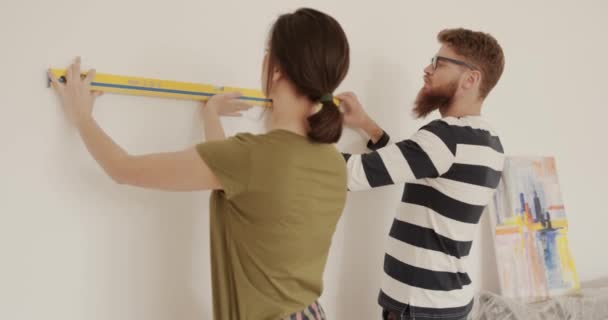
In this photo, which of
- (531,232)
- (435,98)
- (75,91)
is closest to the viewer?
(75,91)

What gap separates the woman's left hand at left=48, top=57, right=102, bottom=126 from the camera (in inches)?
33.8

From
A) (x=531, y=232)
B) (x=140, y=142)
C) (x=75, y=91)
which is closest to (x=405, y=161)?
(x=140, y=142)

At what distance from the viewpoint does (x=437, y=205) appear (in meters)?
1.12

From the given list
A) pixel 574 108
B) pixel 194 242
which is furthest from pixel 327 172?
pixel 574 108

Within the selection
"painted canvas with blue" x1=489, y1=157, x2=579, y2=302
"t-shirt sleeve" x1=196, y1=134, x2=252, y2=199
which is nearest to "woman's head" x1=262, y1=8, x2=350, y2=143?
"t-shirt sleeve" x1=196, y1=134, x2=252, y2=199

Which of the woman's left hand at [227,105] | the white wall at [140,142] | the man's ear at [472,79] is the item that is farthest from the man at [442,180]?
the woman's left hand at [227,105]

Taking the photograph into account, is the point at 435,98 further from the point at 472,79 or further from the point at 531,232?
the point at 531,232

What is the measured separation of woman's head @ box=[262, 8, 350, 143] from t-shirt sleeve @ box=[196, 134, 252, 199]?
0.13 metres

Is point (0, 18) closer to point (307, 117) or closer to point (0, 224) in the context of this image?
point (0, 224)

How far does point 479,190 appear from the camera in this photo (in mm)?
1129

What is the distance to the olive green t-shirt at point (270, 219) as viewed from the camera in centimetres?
75

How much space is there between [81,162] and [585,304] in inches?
71.8

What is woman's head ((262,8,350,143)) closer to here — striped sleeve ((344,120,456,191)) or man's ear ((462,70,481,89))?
striped sleeve ((344,120,456,191))

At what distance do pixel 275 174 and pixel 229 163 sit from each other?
81mm
